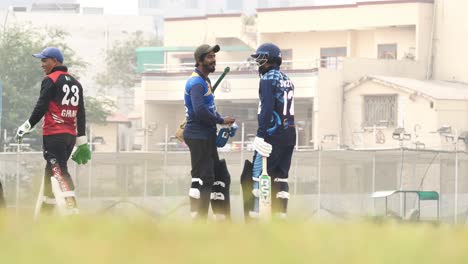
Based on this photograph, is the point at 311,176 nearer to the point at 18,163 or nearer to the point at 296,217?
the point at 18,163

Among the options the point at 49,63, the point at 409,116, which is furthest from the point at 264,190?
the point at 409,116

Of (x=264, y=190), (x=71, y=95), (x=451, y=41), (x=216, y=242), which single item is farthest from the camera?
(x=451, y=41)

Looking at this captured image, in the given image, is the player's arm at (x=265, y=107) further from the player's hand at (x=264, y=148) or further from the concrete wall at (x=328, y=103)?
the concrete wall at (x=328, y=103)

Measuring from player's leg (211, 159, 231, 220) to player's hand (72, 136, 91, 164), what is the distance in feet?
4.20

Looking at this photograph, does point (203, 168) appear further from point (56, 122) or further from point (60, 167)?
point (56, 122)

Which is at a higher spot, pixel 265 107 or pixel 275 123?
pixel 265 107

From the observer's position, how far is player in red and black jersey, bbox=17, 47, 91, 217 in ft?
46.6

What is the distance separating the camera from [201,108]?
14086 millimetres

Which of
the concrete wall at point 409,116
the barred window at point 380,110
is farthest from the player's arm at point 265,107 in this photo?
the barred window at point 380,110

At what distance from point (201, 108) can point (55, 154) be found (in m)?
1.37

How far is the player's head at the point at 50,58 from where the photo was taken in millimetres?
14602

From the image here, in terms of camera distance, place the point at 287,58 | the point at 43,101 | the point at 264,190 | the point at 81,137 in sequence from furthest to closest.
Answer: the point at 287,58 < the point at 81,137 < the point at 43,101 < the point at 264,190

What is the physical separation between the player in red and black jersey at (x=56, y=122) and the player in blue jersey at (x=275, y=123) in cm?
159

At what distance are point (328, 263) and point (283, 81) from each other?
806cm
